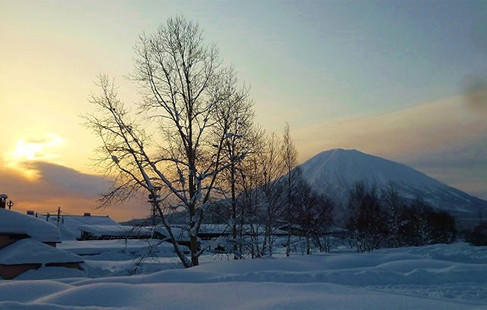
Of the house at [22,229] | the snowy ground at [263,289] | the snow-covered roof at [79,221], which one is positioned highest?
the snow-covered roof at [79,221]

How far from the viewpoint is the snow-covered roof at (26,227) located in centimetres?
3038

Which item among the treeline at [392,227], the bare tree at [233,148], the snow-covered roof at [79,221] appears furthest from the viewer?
the snow-covered roof at [79,221]

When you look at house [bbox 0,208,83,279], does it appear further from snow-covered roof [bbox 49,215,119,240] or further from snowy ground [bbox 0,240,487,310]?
snow-covered roof [bbox 49,215,119,240]

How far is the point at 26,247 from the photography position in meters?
28.7

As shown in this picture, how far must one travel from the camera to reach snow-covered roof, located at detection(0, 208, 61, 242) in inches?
1196

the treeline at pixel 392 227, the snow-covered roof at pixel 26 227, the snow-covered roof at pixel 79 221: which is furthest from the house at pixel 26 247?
the snow-covered roof at pixel 79 221

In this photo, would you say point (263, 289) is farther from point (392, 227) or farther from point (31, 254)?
point (392, 227)

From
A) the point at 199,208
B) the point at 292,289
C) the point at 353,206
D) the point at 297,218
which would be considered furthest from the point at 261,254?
the point at 353,206

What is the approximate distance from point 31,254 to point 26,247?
0.95 m

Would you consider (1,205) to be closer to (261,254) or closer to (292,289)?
(261,254)

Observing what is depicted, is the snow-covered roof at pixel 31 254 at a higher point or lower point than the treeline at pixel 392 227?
lower

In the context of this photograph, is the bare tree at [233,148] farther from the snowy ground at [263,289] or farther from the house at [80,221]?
the house at [80,221]

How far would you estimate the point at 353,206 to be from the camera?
241 ft

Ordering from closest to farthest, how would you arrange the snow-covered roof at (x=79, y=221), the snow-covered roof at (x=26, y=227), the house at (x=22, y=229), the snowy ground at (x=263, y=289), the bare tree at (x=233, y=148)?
the snowy ground at (x=263, y=289), the bare tree at (x=233, y=148), the house at (x=22, y=229), the snow-covered roof at (x=26, y=227), the snow-covered roof at (x=79, y=221)
